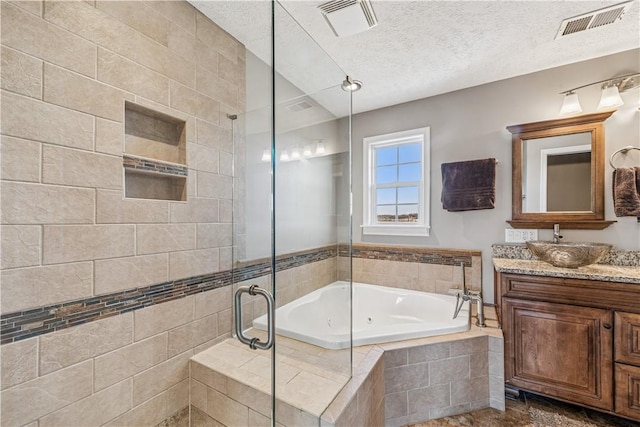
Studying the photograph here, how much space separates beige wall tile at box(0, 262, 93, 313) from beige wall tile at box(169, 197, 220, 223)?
454mm

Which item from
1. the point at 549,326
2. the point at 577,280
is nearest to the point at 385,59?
the point at 577,280

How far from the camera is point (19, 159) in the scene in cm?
95

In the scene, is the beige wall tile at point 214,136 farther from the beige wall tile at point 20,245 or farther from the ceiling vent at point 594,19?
the ceiling vent at point 594,19

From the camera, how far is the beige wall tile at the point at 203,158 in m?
1.56

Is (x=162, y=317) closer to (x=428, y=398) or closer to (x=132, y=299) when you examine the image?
(x=132, y=299)

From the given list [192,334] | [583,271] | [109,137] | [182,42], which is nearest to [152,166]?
[109,137]

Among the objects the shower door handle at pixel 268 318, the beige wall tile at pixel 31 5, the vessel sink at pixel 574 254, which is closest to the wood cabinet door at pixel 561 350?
the vessel sink at pixel 574 254

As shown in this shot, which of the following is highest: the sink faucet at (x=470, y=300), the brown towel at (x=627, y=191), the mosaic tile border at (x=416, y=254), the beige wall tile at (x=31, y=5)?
the beige wall tile at (x=31, y=5)

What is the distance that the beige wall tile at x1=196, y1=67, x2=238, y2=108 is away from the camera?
5.32 feet

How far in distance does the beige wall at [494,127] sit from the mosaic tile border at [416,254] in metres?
0.07

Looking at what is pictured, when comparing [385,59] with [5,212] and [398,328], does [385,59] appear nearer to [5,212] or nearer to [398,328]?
[398,328]

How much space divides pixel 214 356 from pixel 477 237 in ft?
8.05

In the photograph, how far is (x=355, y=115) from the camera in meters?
3.16

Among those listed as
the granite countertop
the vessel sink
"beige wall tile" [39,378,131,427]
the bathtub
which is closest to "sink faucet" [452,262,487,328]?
the bathtub
